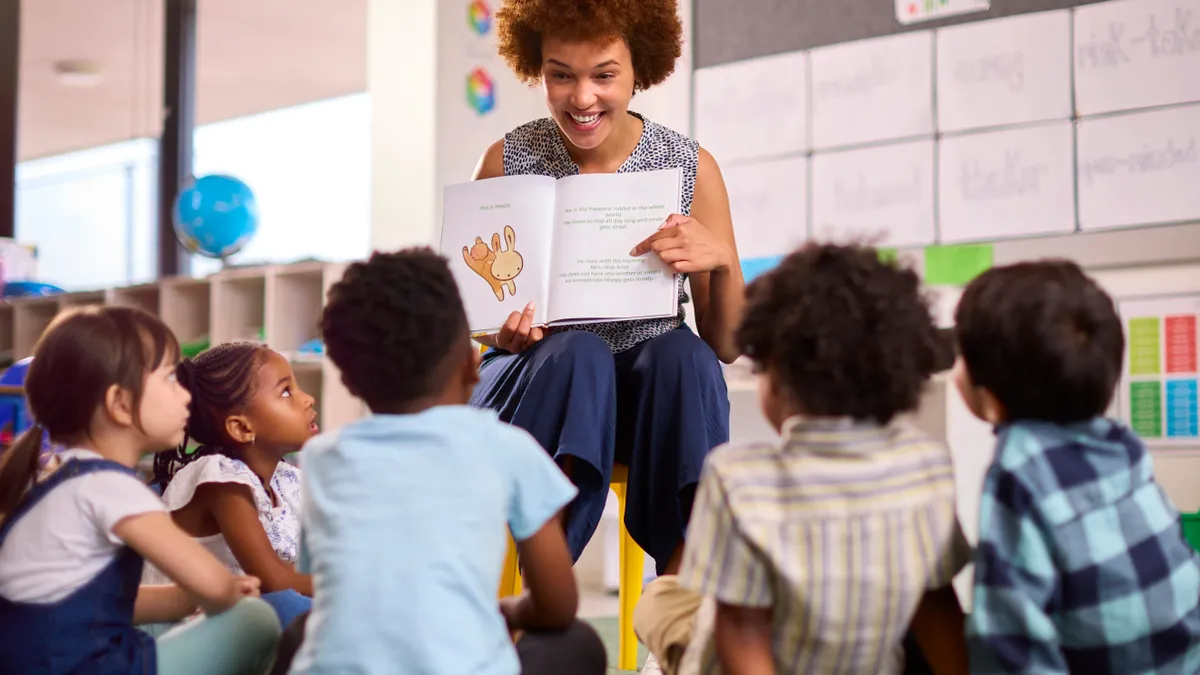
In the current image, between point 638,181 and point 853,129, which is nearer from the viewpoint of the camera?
point 638,181

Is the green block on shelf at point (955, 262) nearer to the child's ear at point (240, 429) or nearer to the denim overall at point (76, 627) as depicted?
the child's ear at point (240, 429)

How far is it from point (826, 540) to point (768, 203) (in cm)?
218

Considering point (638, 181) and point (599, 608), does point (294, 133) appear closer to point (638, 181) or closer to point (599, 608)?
point (599, 608)

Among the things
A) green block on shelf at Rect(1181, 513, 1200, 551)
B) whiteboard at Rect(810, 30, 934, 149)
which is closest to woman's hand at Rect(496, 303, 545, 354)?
green block on shelf at Rect(1181, 513, 1200, 551)

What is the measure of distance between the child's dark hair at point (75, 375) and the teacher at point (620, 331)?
52cm

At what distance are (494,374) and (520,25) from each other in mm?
640

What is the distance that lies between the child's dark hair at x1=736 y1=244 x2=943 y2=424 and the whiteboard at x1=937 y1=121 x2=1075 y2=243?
180cm

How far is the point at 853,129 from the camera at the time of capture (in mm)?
2941

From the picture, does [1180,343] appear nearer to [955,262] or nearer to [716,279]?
[955,262]

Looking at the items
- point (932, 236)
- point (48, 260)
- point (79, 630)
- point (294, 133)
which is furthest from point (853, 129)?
point (48, 260)

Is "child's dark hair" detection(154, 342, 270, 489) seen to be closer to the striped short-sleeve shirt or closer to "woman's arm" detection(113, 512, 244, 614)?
"woman's arm" detection(113, 512, 244, 614)

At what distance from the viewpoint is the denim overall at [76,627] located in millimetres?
1169

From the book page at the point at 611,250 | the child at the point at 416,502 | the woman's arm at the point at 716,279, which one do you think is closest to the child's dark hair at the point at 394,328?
the child at the point at 416,502

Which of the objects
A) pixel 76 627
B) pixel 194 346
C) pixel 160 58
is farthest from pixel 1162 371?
pixel 160 58
